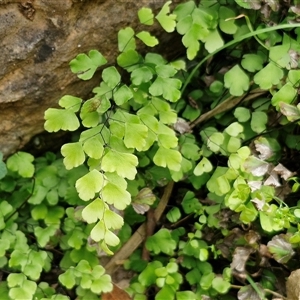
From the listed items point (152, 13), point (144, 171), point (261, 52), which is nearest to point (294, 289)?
point (144, 171)

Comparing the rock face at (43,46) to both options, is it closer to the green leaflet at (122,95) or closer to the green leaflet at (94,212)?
the green leaflet at (122,95)

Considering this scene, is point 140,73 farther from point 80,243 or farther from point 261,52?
point 80,243

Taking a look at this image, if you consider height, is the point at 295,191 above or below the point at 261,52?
below

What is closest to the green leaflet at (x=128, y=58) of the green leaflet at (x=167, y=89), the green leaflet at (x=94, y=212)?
the green leaflet at (x=167, y=89)

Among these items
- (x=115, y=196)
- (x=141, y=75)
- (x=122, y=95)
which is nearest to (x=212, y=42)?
(x=141, y=75)

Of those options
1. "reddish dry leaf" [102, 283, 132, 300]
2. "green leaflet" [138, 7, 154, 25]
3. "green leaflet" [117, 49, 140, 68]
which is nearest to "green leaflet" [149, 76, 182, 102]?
"green leaflet" [117, 49, 140, 68]
